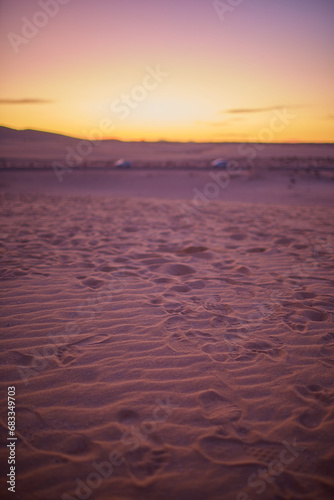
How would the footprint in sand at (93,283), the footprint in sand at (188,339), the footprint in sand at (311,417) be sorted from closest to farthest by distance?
1. the footprint in sand at (311,417)
2. the footprint in sand at (188,339)
3. the footprint in sand at (93,283)

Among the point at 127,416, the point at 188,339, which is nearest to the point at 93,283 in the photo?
the point at 188,339

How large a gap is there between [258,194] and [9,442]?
1389cm

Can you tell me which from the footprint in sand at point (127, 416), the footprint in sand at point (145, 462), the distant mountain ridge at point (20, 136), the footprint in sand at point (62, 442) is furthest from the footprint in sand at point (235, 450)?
the distant mountain ridge at point (20, 136)

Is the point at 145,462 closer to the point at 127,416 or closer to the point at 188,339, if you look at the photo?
the point at 127,416

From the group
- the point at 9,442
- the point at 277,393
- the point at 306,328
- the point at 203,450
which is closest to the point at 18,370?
the point at 9,442

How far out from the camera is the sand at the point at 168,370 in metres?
1.50

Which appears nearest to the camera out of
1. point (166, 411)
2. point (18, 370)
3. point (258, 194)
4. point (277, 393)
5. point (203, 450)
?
point (203, 450)

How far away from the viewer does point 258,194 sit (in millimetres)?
13844

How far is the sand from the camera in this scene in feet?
4.93

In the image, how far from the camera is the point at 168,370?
216 centimetres

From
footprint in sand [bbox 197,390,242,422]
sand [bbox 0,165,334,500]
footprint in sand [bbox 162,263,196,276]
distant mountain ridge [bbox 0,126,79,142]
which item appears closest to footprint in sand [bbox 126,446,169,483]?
sand [bbox 0,165,334,500]

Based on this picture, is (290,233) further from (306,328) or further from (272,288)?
(306,328)

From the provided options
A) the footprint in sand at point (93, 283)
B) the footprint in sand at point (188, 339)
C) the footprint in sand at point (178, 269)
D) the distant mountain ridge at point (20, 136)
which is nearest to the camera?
the footprint in sand at point (188, 339)

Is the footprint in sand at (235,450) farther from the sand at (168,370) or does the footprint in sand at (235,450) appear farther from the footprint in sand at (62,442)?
the footprint in sand at (62,442)
